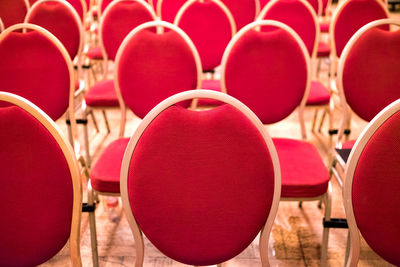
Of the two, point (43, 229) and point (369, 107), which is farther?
point (369, 107)

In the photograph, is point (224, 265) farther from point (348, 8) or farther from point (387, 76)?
point (348, 8)

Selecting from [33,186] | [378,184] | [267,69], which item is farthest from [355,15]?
[33,186]

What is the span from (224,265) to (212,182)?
94 cm

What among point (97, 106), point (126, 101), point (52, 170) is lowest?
point (97, 106)

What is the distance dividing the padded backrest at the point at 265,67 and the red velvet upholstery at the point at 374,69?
23cm

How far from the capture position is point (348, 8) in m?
3.18

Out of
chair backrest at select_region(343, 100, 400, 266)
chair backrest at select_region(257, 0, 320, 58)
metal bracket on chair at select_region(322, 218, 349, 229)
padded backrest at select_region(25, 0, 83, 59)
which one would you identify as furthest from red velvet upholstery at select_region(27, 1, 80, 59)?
chair backrest at select_region(343, 100, 400, 266)

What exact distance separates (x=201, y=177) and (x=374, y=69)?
131 cm

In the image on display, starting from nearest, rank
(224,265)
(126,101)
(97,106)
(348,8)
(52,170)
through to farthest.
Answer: (52,170)
(224,265)
(126,101)
(97,106)
(348,8)

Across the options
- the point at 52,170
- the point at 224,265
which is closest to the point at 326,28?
the point at 224,265

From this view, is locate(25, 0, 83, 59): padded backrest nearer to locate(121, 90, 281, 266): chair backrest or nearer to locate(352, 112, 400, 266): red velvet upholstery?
locate(121, 90, 281, 266): chair backrest

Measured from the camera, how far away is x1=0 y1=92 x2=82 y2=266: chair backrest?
1223 mm

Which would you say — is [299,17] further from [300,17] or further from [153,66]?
[153,66]

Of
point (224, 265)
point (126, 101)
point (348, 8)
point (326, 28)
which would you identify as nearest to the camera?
point (224, 265)
